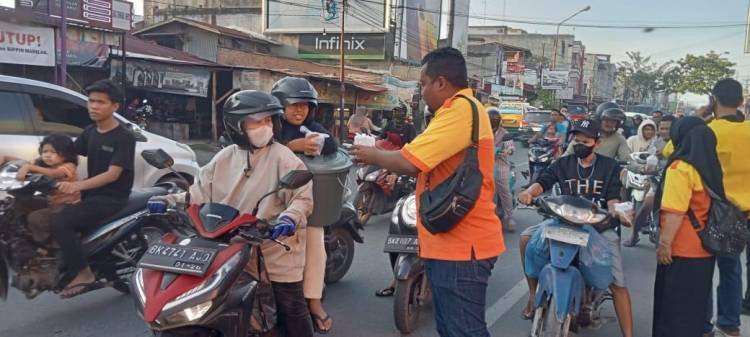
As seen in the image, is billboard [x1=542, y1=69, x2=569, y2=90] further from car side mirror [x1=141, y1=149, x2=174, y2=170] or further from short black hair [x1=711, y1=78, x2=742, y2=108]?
car side mirror [x1=141, y1=149, x2=174, y2=170]

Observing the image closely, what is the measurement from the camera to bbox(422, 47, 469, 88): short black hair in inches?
104

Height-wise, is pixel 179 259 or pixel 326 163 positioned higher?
pixel 326 163

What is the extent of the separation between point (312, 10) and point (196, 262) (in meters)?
35.2

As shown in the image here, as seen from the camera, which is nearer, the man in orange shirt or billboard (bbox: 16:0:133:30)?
the man in orange shirt

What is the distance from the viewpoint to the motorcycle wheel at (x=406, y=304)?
408 centimetres

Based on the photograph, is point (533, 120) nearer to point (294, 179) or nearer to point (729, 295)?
point (729, 295)

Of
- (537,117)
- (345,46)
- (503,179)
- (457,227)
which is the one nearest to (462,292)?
(457,227)

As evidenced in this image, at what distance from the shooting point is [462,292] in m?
2.65

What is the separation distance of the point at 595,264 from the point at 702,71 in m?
56.5

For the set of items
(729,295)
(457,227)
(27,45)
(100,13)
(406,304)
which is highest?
(100,13)

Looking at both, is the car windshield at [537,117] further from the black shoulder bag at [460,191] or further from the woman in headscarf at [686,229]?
the black shoulder bag at [460,191]

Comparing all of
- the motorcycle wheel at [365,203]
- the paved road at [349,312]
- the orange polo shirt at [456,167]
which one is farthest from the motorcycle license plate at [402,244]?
the motorcycle wheel at [365,203]

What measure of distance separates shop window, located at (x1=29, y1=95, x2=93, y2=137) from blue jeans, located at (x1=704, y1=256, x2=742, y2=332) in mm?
6012

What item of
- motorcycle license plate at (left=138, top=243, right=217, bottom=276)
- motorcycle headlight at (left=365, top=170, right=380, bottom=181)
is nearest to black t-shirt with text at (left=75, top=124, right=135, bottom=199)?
motorcycle license plate at (left=138, top=243, right=217, bottom=276)
